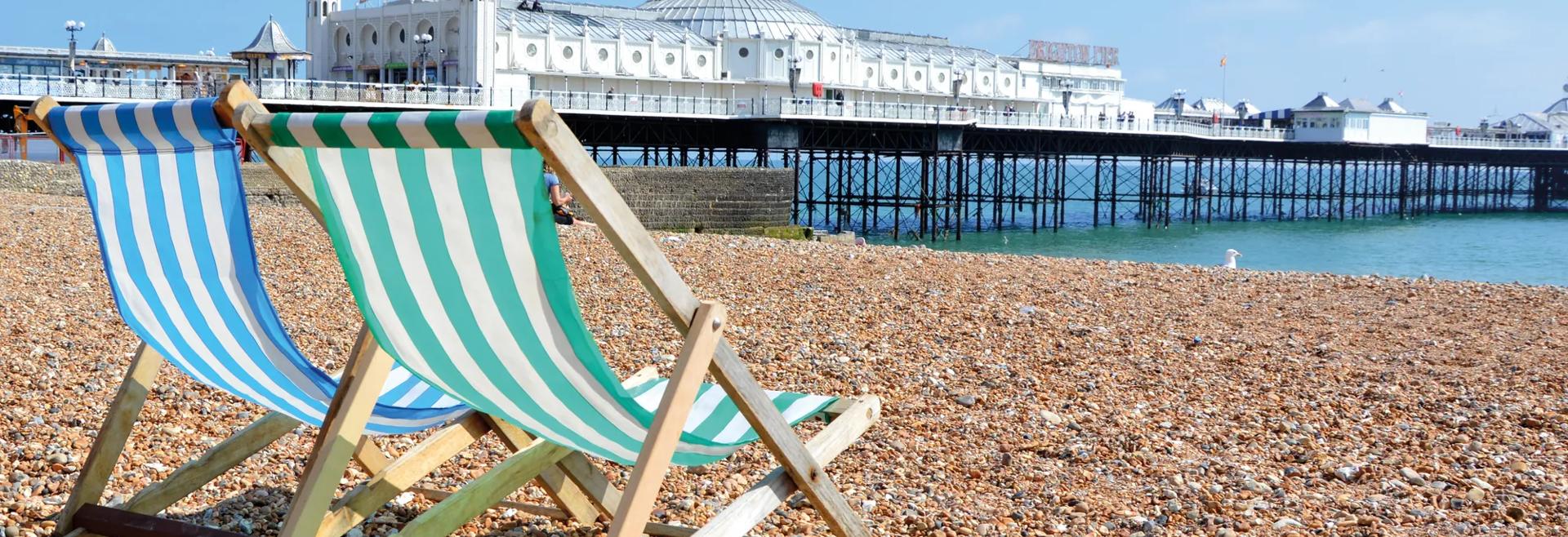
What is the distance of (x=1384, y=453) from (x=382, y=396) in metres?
2.74

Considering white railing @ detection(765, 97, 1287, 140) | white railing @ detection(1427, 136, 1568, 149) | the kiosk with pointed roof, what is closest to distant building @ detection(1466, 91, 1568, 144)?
white railing @ detection(1427, 136, 1568, 149)

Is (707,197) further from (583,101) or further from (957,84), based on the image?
(957,84)

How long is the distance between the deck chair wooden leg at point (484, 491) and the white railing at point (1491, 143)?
53.0 metres

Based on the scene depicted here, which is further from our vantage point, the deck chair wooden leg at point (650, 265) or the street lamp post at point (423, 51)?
the street lamp post at point (423, 51)

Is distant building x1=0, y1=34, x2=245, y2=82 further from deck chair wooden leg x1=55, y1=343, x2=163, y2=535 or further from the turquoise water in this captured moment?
deck chair wooden leg x1=55, y1=343, x2=163, y2=535

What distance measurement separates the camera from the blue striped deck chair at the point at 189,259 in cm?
238

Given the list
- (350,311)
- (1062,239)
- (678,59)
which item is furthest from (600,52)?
(350,311)

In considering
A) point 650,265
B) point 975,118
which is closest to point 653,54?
point 975,118

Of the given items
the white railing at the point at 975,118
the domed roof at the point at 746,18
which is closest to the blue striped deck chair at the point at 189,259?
the white railing at the point at 975,118

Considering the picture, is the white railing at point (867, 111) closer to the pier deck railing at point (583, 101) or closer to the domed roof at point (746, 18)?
the pier deck railing at point (583, 101)

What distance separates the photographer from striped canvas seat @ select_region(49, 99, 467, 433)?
7.83ft

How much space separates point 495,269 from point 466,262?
5cm

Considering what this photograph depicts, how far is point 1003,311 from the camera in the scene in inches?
265

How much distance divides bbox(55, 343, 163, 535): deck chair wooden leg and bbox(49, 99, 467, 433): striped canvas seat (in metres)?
0.18
